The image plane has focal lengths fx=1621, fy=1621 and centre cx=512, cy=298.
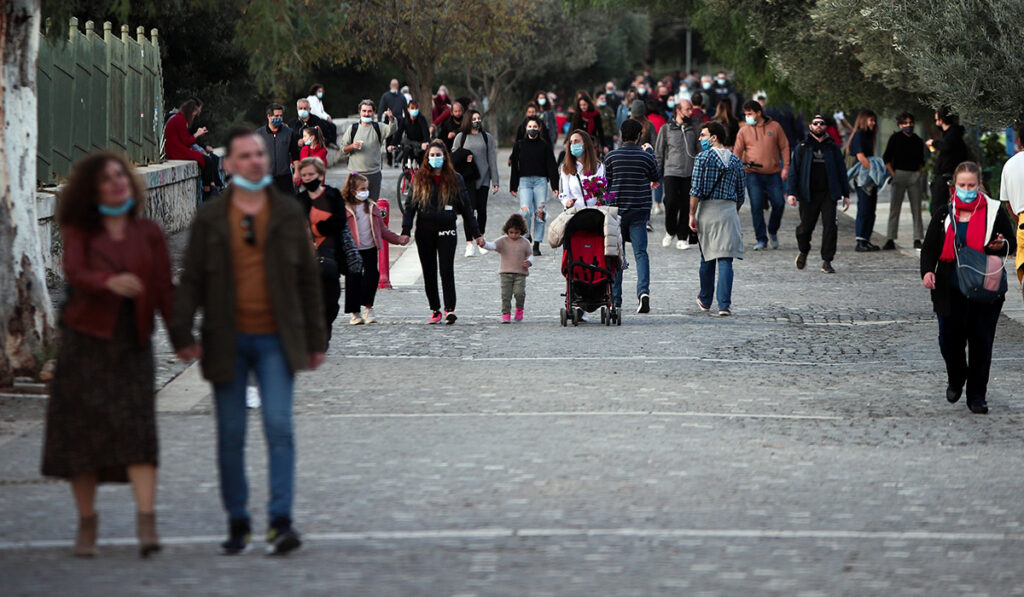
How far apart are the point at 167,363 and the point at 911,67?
8.75m

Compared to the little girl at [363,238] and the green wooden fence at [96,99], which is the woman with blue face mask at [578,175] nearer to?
the little girl at [363,238]

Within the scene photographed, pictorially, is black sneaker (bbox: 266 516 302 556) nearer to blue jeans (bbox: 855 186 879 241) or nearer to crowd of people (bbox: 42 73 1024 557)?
crowd of people (bbox: 42 73 1024 557)

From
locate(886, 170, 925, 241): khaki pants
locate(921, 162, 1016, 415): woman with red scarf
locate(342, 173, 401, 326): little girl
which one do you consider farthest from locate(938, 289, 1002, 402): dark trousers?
locate(886, 170, 925, 241): khaki pants

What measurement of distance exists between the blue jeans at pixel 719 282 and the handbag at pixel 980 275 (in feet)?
14.9

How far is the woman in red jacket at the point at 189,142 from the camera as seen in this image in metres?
22.0

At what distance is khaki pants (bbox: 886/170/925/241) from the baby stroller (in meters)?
6.96

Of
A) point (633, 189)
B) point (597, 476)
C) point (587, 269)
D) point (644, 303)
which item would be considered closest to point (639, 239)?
point (633, 189)

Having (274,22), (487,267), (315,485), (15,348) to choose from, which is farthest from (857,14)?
(315,485)

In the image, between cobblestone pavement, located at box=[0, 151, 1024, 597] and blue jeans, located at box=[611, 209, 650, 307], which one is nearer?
cobblestone pavement, located at box=[0, 151, 1024, 597]

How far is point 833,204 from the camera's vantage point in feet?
57.2

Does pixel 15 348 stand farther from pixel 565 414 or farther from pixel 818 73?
pixel 818 73

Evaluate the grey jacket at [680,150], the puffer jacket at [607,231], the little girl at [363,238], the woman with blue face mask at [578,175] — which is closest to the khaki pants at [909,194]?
the grey jacket at [680,150]

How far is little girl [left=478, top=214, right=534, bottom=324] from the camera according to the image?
13.5 meters

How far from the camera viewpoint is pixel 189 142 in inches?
888
